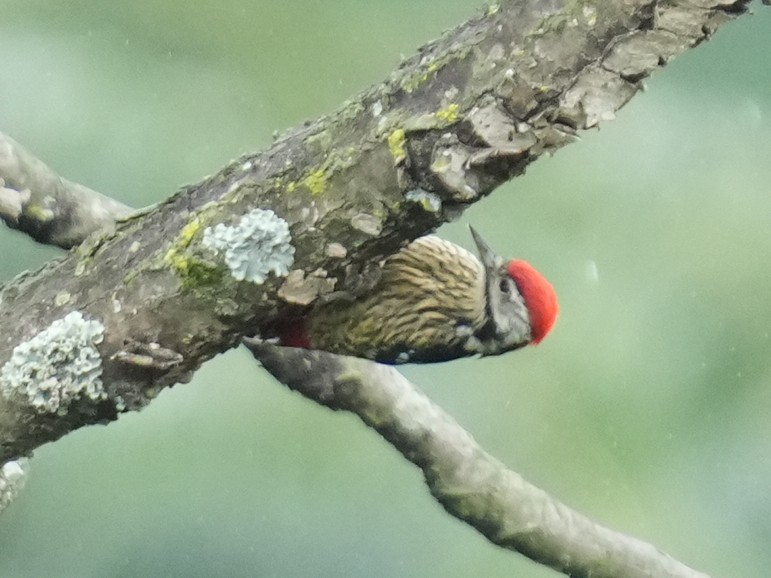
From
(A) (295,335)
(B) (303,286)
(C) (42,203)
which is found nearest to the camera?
(B) (303,286)

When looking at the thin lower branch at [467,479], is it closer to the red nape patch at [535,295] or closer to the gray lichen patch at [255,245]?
the red nape patch at [535,295]

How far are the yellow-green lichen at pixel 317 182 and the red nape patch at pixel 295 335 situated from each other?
0.30 meters

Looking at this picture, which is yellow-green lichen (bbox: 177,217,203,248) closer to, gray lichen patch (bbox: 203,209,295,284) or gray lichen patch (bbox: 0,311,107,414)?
gray lichen patch (bbox: 203,209,295,284)

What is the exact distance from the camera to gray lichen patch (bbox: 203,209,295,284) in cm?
77

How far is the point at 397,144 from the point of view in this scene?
28.1 inches

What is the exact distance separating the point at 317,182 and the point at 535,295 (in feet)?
1.83

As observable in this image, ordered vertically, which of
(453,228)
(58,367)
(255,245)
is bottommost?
(58,367)

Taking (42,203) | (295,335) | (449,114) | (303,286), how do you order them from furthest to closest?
(42,203) < (295,335) < (303,286) < (449,114)

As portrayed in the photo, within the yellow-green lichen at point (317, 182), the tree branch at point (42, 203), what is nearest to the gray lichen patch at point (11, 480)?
the tree branch at point (42, 203)

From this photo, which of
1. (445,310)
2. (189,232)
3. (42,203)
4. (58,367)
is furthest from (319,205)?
(42,203)

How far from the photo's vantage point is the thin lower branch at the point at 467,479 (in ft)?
4.53

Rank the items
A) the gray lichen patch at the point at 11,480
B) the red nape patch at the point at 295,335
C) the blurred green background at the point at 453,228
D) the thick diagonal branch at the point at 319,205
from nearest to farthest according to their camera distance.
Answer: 1. the thick diagonal branch at the point at 319,205
2. the red nape patch at the point at 295,335
3. the gray lichen patch at the point at 11,480
4. the blurred green background at the point at 453,228

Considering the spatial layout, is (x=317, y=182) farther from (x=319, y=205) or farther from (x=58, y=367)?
(x=58, y=367)

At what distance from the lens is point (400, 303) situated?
1158mm
